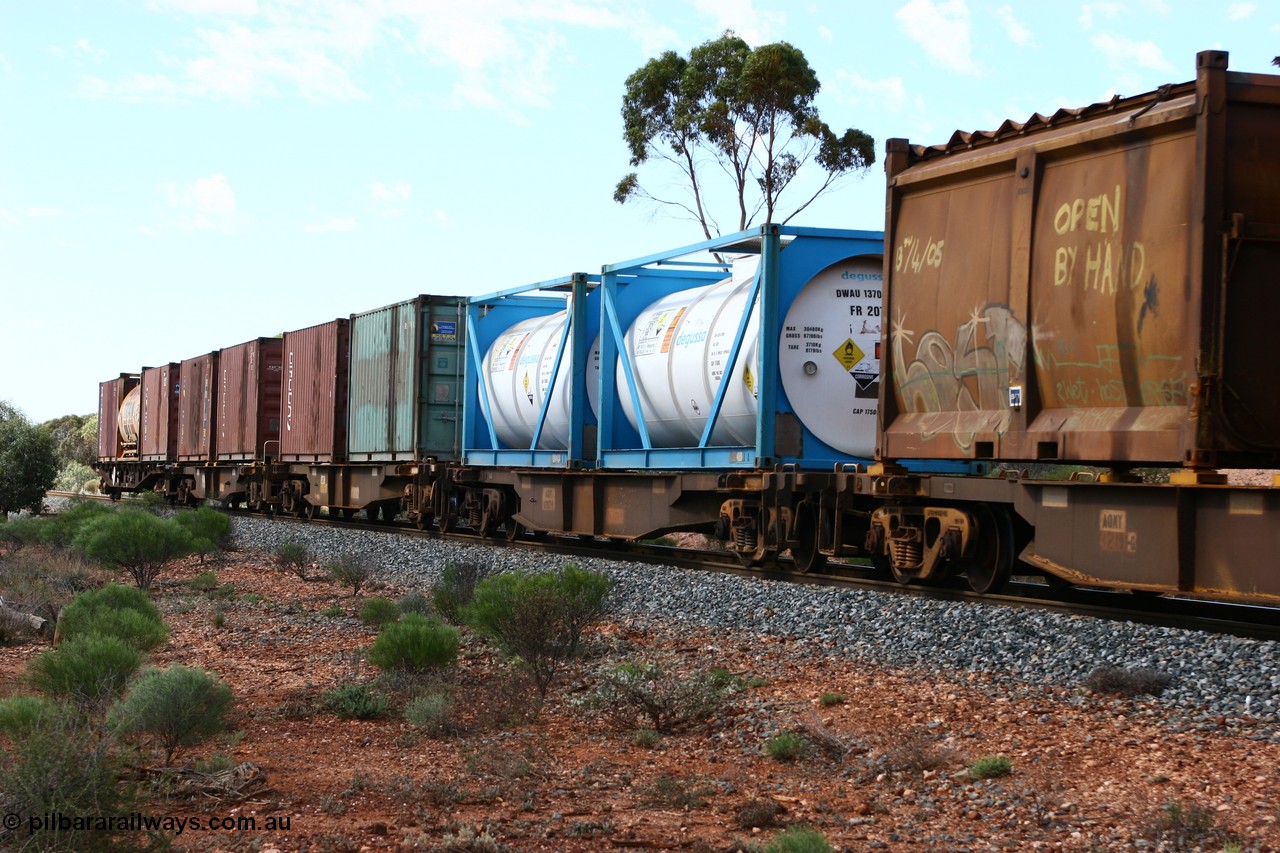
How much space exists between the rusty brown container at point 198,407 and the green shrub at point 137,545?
57.1 feet

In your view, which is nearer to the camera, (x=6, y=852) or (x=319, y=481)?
(x=6, y=852)

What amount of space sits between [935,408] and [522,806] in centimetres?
556

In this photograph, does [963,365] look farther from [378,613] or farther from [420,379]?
[420,379]

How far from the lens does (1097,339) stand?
8.44 metres

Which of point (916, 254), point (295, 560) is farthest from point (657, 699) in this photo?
point (295, 560)

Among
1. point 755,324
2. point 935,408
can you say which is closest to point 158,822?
point 935,408

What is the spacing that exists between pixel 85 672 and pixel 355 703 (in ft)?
5.36

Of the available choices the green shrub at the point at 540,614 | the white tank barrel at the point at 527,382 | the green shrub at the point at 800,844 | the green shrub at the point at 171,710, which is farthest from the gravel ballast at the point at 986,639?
the green shrub at the point at 171,710

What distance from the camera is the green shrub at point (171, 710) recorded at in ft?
21.4

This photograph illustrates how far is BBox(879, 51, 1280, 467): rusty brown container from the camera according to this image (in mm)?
7656

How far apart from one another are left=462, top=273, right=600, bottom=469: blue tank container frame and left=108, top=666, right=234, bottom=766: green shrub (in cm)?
908

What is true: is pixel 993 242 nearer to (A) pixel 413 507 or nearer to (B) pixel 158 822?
(B) pixel 158 822

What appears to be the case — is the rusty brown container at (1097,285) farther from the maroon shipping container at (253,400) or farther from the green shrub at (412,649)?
the maroon shipping container at (253,400)

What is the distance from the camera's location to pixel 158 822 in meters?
5.36
